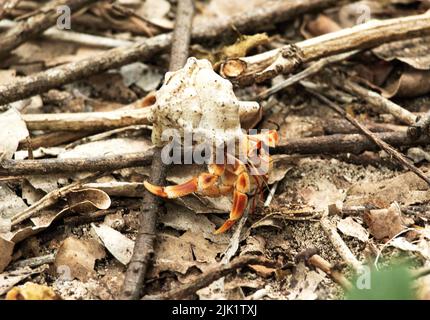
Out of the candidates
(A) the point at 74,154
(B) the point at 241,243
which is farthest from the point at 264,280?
(A) the point at 74,154

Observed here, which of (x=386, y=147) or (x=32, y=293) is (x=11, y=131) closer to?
(x=32, y=293)

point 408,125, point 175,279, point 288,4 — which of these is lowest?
point 175,279

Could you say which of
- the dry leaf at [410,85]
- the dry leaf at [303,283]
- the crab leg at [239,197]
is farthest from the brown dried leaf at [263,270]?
the dry leaf at [410,85]

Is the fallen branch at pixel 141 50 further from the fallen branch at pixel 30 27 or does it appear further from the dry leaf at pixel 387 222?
the dry leaf at pixel 387 222

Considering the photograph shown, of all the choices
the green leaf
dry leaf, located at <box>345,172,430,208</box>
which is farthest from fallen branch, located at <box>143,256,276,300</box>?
dry leaf, located at <box>345,172,430,208</box>

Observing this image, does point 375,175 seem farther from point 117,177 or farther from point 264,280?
point 117,177

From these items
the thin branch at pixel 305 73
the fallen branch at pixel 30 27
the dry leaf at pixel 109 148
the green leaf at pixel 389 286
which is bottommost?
the dry leaf at pixel 109 148
